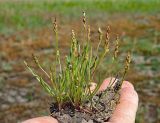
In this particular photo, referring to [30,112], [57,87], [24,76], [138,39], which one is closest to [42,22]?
[138,39]

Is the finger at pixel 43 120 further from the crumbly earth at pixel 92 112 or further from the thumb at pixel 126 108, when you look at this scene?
the thumb at pixel 126 108

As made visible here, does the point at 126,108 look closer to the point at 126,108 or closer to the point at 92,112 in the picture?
the point at 126,108

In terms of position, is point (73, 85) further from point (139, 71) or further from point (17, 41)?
point (17, 41)

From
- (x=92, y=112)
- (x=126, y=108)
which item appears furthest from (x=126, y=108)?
(x=92, y=112)

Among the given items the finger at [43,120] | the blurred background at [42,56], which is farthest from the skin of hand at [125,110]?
the blurred background at [42,56]

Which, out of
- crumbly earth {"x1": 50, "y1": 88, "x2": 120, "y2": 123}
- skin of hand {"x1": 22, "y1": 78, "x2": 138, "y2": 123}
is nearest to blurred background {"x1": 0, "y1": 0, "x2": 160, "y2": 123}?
crumbly earth {"x1": 50, "y1": 88, "x2": 120, "y2": 123}
